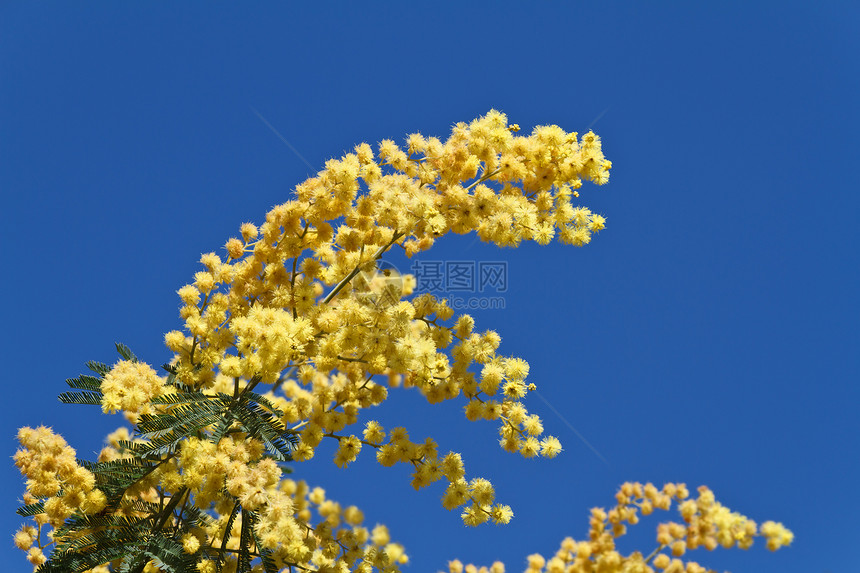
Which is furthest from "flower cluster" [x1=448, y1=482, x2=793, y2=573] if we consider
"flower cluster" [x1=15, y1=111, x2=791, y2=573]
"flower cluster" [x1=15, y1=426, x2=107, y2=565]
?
"flower cluster" [x1=15, y1=426, x2=107, y2=565]

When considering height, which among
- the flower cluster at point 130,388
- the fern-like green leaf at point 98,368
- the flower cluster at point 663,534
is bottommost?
the flower cluster at point 663,534

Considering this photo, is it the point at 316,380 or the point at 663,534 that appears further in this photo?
the point at 316,380

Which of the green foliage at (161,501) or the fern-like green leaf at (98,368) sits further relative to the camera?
the fern-like green leaf at (98,368)

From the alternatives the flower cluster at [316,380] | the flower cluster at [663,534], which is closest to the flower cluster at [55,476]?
the flower cluster at [316,380]

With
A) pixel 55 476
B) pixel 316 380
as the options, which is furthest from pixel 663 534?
pixel 55 476

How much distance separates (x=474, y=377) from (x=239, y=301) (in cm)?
218

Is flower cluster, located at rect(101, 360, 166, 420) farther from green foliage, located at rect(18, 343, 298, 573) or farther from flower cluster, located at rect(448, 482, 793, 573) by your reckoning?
flower cluster, located at rect(448, 482, 793, 573)

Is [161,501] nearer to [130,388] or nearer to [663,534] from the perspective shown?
[130,388]

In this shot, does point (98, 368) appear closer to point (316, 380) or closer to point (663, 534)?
point (316, 380)

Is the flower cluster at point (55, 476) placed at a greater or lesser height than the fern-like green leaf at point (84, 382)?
lesser

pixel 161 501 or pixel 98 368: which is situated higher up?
pixel 98 368

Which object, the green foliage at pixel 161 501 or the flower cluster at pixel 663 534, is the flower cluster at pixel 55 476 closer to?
the green foliage at pixel 161 501

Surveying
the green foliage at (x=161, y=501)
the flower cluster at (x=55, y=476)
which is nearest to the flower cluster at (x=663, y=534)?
the green foliage at (x=161, y=501)

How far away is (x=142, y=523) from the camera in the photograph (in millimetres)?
4504
